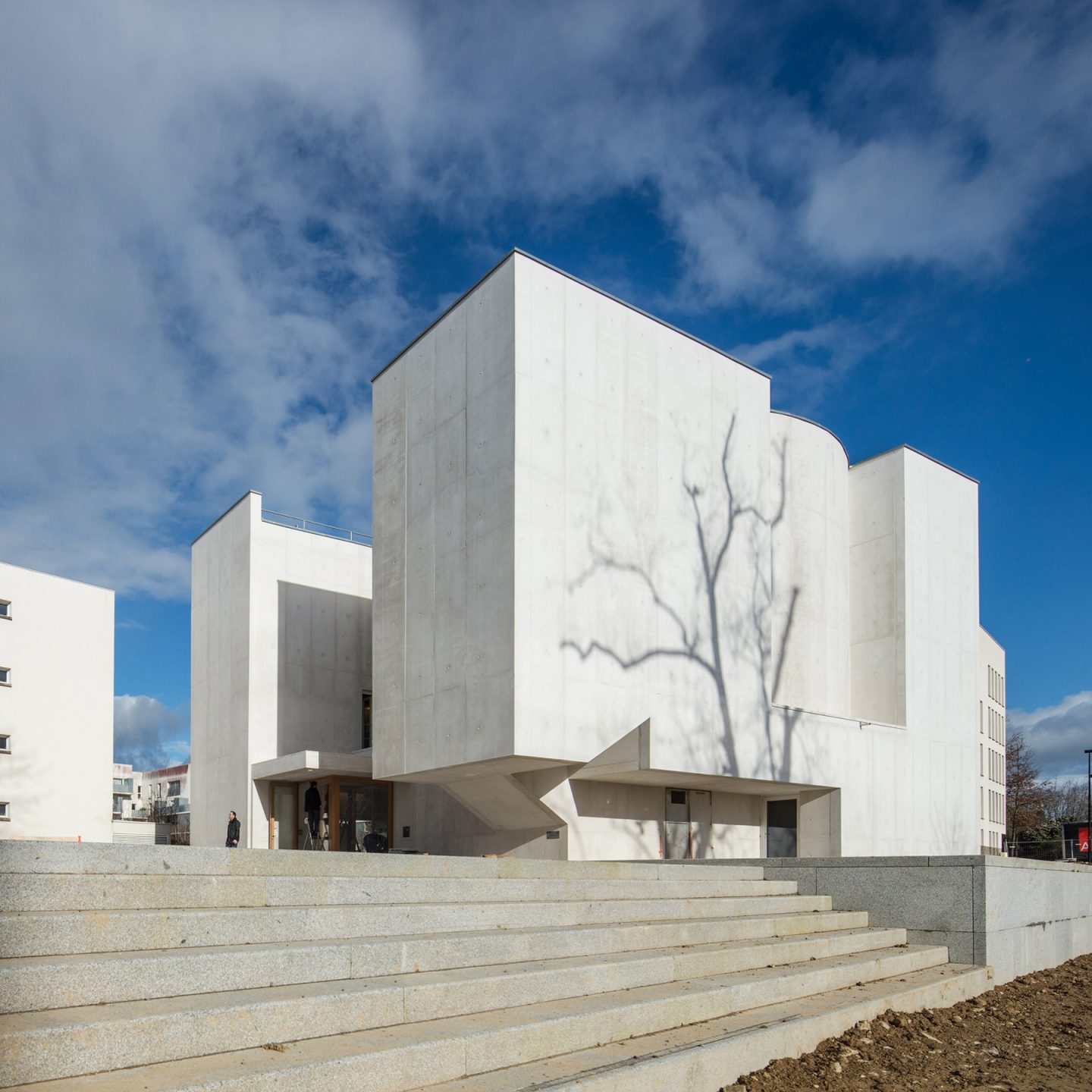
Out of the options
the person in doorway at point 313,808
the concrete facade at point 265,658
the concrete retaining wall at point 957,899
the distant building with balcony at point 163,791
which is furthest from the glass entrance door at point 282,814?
the distant building with balcony at point 163,791

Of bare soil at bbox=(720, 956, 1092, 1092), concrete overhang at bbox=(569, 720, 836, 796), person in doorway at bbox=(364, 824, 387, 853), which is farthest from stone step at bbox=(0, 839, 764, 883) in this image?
person in doorway at bbox=(364, 824, 387, 853)

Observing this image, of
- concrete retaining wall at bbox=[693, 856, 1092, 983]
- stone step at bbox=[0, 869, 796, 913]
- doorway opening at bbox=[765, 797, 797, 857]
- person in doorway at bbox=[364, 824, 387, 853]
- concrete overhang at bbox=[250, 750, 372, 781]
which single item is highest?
stone step at bbox=[0, 869, 796, 913]

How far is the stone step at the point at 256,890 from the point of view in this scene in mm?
5504

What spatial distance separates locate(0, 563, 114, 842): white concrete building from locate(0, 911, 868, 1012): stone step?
3085 cm

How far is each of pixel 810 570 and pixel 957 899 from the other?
18.8m

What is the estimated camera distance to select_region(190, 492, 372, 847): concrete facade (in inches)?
1276

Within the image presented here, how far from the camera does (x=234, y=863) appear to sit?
22.5 ft

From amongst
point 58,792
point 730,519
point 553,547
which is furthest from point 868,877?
point 58,792

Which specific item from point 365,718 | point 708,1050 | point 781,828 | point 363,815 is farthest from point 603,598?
point 365,718

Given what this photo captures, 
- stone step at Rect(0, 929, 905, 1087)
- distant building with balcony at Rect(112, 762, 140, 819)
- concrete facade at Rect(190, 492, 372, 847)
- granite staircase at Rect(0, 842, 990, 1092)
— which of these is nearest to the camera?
stone step at Rect(0, 929, 905, 1087)

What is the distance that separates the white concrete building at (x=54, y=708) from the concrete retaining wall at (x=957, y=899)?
2889cm

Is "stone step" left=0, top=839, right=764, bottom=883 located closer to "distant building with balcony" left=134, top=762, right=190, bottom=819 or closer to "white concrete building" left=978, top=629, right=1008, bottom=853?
"white concrete building" left=978, top=629, right=1008, bottom=853

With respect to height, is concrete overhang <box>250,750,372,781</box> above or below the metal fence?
above

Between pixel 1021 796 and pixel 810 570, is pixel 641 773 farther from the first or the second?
pixel 1021 796
